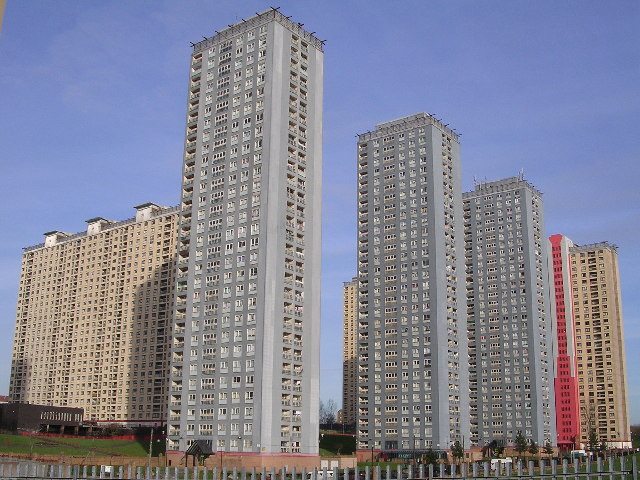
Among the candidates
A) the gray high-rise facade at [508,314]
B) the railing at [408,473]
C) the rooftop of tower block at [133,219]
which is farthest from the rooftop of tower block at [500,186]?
the railing at [408,473]

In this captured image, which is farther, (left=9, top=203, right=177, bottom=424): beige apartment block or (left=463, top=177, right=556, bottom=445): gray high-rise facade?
(left=9, top=203, right=177, bottom=424): beige apartment block

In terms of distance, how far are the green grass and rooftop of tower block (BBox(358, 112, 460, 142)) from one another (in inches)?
3033

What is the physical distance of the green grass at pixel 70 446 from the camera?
116m

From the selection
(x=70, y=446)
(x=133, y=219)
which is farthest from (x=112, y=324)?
(x=70, y=446)

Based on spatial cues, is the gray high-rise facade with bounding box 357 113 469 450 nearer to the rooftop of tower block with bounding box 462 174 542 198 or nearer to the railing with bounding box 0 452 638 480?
the rooftop of tower block with bounding box 462 174 542 198

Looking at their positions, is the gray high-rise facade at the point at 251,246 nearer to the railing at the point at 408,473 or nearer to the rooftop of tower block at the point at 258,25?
the rooftop of tower block at the point at 258,25

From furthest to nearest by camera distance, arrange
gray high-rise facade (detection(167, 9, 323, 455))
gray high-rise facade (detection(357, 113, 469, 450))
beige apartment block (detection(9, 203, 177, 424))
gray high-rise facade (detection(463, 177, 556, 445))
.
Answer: beige apartment block (detection(9, 203, 177, 424)) < gray high-rise facade (detection(463, 177, 556, 445)) < gray high-rise facade (detection(357, 113, 469, 450)) < gray high-rise facade (detection(167, 9, 323, 455))

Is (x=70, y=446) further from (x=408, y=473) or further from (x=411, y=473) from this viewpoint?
(x=411, y=473)

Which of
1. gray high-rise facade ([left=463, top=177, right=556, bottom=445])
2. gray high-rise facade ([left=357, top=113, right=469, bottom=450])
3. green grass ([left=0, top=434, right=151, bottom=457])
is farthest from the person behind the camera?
gray high-rise facade ([left=463, top=177, right=556, bottom=445])

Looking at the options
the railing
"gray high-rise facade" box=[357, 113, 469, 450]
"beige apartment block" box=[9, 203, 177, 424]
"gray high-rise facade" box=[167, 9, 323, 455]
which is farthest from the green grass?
the railing

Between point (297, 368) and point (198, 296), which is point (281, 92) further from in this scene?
point (297, 368)

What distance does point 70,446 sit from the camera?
12875cm

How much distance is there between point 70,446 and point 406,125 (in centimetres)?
8884

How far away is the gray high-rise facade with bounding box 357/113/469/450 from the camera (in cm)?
14075
